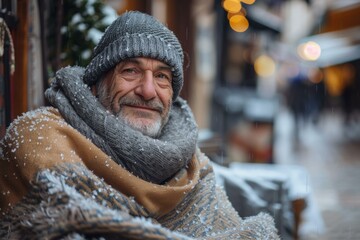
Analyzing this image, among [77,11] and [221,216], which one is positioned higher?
[77,11]

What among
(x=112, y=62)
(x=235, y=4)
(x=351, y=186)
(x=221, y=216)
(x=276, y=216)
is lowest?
(x=351, y=186)

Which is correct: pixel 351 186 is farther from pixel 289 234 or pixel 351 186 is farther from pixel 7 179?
pixel 7 179

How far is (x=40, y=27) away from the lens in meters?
3.56

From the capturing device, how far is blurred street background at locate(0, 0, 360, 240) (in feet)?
11.6

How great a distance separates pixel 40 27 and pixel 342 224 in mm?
4604

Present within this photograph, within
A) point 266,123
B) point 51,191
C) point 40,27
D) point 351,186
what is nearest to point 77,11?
point 40,27

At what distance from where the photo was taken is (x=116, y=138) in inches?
91.9

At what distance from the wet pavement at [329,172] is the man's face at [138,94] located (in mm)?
3376

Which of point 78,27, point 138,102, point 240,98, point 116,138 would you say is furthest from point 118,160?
point 240,98

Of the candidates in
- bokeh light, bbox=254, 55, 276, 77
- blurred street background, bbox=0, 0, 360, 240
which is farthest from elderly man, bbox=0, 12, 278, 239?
bokeh light, bbox=254, 55, 276, 77

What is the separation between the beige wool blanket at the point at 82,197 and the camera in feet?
5.99

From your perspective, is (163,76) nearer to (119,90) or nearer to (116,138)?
(119,90)

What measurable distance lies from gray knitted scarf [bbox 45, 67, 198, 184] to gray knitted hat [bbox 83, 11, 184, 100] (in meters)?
0.14

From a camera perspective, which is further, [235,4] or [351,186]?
[235,4]
